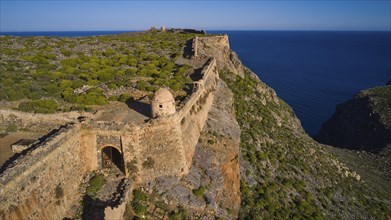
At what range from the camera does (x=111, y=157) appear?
90.2 ft

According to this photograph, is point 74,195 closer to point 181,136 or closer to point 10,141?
point 10,141

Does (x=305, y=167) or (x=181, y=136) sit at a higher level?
(x=181, y=136)

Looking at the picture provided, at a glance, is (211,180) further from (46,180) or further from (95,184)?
(46,180)

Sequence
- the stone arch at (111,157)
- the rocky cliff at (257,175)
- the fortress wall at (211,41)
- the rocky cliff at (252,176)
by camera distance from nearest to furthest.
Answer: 1. the rocky cliff at (252,176)
2. the stone arch at (111,157)
3. the rocky cliff at (257,175)
4. the fortress wall at (211,41)

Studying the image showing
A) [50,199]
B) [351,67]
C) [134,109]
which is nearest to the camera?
[50,199]

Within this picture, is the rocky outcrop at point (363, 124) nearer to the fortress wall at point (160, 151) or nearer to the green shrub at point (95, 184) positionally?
the fortress wall at point (160, 151)

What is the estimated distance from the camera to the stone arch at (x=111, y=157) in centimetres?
2706

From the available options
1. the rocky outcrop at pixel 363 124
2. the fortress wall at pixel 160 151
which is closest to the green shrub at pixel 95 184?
the fortress wall at pixel 160 151

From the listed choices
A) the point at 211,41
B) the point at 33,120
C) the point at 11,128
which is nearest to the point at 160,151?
the point at 33,120

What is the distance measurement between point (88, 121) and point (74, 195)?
5.98 m

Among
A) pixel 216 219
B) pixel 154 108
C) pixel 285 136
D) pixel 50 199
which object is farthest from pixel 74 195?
pixel 285 136

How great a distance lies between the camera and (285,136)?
54.2 meters

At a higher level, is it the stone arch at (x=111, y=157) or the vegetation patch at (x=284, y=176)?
the stone arch at (x=111, y=157)

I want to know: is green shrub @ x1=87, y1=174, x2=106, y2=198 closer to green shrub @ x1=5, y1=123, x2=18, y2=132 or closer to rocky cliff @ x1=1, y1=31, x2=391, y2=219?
rocky cliff @ x1=1, y1=31, x2=391, y2=219
